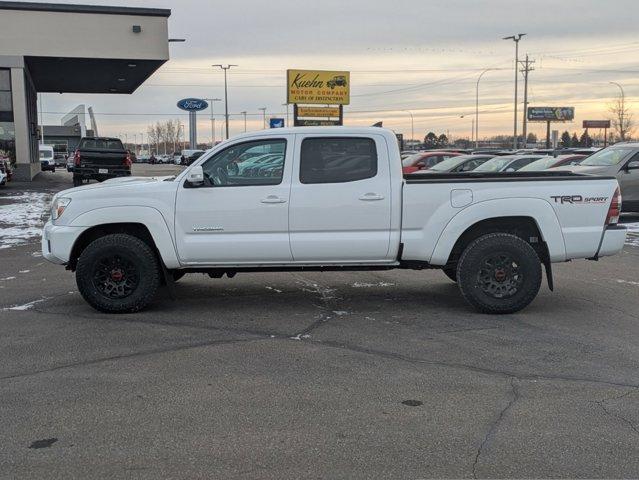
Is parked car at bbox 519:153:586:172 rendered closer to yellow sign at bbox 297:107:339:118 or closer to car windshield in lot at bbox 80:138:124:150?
car windshield in lot at bbox 80:138:124:150

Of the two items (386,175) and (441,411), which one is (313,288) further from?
(441,411)

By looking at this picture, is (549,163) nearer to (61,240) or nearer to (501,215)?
(501,215)

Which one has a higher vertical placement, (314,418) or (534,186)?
(534,186)

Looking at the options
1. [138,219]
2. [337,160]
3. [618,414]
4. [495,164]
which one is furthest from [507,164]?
[618,414]

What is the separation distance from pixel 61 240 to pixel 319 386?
356cm

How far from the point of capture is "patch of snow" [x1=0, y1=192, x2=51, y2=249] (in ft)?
43.1

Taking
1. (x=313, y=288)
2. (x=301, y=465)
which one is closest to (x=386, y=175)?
(x=313, y=288)

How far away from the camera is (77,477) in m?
3.51

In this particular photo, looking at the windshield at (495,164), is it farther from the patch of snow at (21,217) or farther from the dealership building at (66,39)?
the dealership building at (66,39)

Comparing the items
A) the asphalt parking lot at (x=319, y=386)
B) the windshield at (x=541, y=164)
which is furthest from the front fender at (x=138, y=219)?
the windshield at (x=541, y=164)

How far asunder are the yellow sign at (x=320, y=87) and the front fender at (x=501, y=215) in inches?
1139

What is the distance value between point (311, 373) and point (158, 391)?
46.1 inches

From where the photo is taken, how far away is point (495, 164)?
65.5 ft

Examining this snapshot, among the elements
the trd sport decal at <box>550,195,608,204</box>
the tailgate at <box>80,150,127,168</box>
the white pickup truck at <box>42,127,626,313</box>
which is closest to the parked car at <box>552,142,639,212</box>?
the trd sport decal at <box>550,195,608,204</box>
